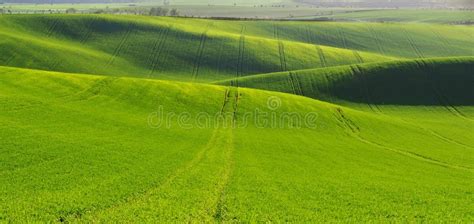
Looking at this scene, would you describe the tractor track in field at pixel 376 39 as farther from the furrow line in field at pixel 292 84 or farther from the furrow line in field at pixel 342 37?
the furrow line in field at pixel 292 84

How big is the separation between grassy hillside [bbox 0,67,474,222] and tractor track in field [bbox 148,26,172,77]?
56380 mm

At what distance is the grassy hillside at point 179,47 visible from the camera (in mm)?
111625

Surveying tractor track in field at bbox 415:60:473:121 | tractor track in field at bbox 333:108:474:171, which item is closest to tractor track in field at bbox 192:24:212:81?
tractor track in field at bbox 333:108:474:171

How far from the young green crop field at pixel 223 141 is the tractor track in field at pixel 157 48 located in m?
1.08

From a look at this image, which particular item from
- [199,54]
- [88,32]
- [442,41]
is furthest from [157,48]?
[442,41]

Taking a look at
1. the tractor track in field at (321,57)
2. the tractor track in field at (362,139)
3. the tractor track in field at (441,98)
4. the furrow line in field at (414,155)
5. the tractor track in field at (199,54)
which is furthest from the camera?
the tractor track in field at (321,57)

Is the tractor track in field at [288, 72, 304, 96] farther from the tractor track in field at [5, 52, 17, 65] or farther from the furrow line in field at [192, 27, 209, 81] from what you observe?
the tractor track in field at [5, 52, 17, 65]

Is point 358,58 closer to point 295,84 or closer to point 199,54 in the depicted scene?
point 295,84

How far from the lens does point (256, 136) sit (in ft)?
160

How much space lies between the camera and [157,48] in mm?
130125

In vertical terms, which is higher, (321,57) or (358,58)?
(358,58)

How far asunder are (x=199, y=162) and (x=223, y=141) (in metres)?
9.72

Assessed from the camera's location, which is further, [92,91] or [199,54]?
[199,54]

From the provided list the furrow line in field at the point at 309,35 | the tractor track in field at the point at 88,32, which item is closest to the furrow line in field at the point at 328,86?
the furrow line in field at the point at 309,35
